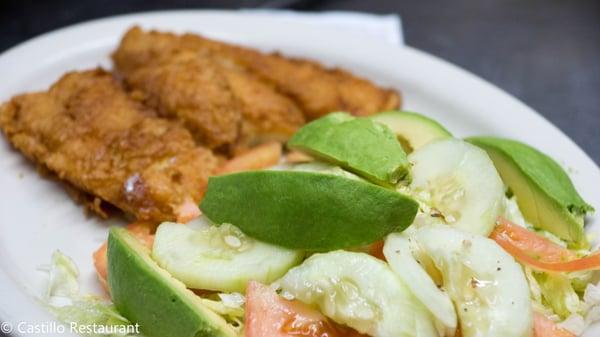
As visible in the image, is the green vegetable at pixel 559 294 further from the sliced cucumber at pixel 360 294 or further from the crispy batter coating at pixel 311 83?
the crispy batter coating at pixel 311 83

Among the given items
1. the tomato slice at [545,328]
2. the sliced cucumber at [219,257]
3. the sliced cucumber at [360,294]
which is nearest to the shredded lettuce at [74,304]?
the sliced cucumber at [219,257]

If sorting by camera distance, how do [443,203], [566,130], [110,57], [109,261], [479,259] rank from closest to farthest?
[479,259] < [109,261] < [443,203] < [110,57] < [566,130]

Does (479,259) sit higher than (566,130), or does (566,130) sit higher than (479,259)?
(479,259)

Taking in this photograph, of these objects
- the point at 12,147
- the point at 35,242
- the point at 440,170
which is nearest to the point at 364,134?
the point at 440,170

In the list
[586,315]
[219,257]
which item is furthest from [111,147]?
[586,315]

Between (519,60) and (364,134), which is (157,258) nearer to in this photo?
(364,134)

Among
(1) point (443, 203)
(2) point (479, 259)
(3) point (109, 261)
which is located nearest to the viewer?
(2) point (479, 259)

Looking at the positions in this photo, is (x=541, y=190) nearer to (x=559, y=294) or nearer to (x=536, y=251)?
(x=536, y=251)
